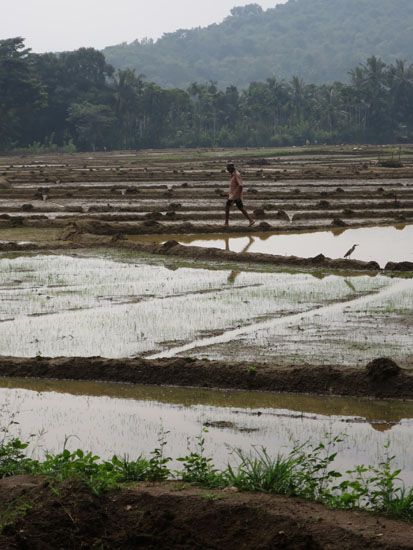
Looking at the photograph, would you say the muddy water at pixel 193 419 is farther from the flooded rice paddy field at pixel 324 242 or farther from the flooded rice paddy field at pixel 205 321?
the flooded rice paddy field at pixel 324 242

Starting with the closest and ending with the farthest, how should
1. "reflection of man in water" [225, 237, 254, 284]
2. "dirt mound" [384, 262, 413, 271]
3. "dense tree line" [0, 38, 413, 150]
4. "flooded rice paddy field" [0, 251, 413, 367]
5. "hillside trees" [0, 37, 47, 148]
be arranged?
"flooded rice paddy field" [0, 251, 413, 367], "reflection of man in water" [225, 237, 254, 284], "dirt mound" [384, 262, 413, 271], "hillside trees" [0, 37, 47, 148], "dense tree line" [0, 38, 413, 150]

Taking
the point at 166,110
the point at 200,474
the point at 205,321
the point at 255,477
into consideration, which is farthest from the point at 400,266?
the point at 166,110

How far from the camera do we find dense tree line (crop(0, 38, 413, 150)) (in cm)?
7094

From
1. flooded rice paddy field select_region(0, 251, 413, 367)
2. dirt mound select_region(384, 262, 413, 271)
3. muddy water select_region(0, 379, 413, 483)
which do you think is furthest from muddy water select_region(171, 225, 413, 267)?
muddy water select_region(0, 379, 413, 483)

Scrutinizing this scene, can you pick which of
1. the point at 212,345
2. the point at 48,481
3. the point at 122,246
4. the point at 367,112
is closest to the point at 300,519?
the point at 48,481

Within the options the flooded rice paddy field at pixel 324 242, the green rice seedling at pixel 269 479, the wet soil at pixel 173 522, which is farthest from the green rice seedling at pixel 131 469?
the flooded rice paddy field at pixel 324 242

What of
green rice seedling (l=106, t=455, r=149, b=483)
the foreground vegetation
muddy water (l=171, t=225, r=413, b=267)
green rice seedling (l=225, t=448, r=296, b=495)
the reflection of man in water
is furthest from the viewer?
muddy water (l=171, t=225, r=413, b=267)

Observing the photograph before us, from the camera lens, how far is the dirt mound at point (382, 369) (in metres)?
7.43

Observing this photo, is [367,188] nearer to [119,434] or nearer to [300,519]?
[119,434]

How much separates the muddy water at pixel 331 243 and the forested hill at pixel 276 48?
12920cm

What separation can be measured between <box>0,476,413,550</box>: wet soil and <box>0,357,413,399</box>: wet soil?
108 inches

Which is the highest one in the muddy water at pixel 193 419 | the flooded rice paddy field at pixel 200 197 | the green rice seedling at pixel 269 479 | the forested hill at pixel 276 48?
the forested hill at pixel 276 48

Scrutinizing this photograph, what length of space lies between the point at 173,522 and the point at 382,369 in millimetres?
3059

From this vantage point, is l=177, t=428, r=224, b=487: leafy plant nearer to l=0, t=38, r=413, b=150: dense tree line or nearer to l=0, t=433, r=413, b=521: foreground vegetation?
l=0, t=433, r=413, b=521: foreground vegetation
